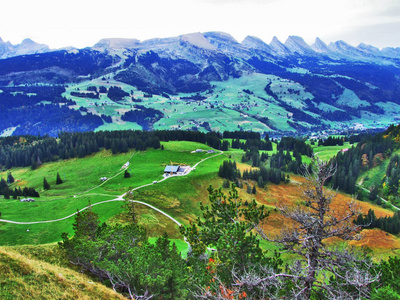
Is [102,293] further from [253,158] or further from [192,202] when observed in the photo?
[253,158]

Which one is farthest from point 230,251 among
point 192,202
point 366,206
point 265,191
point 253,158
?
point 253,158

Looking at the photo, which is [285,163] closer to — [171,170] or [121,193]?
[171,170]

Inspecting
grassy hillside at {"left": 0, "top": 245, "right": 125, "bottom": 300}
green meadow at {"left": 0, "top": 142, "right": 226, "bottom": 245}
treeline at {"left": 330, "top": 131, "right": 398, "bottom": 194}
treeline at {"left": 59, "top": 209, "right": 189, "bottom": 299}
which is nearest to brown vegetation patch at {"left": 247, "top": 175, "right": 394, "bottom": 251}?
treeline at {"left": 330, "top": 131, "right": 398, "bottom": 194}

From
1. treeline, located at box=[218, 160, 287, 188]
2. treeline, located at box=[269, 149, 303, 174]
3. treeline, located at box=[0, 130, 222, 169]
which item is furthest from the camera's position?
treeline, located at box=[0, 130, 222, 169]

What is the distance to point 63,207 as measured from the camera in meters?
89.7

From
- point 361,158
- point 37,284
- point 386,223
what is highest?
point 37,284

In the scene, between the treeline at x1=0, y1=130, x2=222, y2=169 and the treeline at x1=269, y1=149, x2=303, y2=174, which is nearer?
the treeline at x1=269, y1=149, x2=303, y2=174

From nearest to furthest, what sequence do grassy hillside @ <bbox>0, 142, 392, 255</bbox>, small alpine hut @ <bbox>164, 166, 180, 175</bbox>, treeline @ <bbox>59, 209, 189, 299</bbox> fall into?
treeline @ <bbox>59, 209, 189, 299</bbox>, grassy hillside @ <bbox>0, 142, 392, 255</bbox>, small alpine hut @ <bbox>164, 166, 180, 175</bbox>

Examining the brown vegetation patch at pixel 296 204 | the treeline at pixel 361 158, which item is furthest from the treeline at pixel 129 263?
the treeline at pixel 361 158

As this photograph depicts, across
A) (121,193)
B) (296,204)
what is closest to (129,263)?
(296,204)

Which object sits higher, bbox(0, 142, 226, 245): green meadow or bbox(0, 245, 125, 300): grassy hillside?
bbox(0, 245, 125, 300): grassy hillside

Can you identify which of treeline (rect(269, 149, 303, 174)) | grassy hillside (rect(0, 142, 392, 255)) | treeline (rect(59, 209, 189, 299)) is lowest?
treeline (rect(269, 149, 303, 174))

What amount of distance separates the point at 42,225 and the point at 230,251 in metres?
73.6

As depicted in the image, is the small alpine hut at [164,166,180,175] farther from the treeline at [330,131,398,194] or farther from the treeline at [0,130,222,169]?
the treeline at [330,131,398,194]
